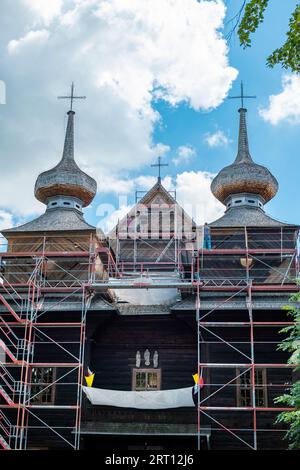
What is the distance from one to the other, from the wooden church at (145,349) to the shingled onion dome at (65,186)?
384 centimetres

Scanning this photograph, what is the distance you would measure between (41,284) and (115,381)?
4.38 m

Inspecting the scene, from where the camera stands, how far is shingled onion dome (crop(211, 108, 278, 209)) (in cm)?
2694

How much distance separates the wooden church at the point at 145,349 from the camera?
1875 centimetres

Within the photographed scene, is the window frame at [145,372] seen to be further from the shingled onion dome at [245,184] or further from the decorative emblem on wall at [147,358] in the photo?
the shingled onion dome at [245,184]

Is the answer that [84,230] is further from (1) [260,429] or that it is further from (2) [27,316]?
(1) [260,429]

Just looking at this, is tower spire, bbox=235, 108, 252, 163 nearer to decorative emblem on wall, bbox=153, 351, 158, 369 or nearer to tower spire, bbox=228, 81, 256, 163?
tower spire, bbox=228, 81, 256, 163

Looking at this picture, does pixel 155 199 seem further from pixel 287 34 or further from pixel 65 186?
pixel 287 34

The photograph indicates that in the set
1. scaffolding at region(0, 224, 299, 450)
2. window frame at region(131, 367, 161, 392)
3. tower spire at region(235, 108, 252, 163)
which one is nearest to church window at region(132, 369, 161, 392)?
window frame at region(131, 367, 161, 392)

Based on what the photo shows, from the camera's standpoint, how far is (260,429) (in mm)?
18625

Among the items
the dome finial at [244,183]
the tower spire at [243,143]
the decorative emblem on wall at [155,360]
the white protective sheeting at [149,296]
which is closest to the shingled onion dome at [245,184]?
the dome finial at [244,183]

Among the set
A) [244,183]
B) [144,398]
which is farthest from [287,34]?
[244,183]

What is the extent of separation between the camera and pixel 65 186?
88.7ft
